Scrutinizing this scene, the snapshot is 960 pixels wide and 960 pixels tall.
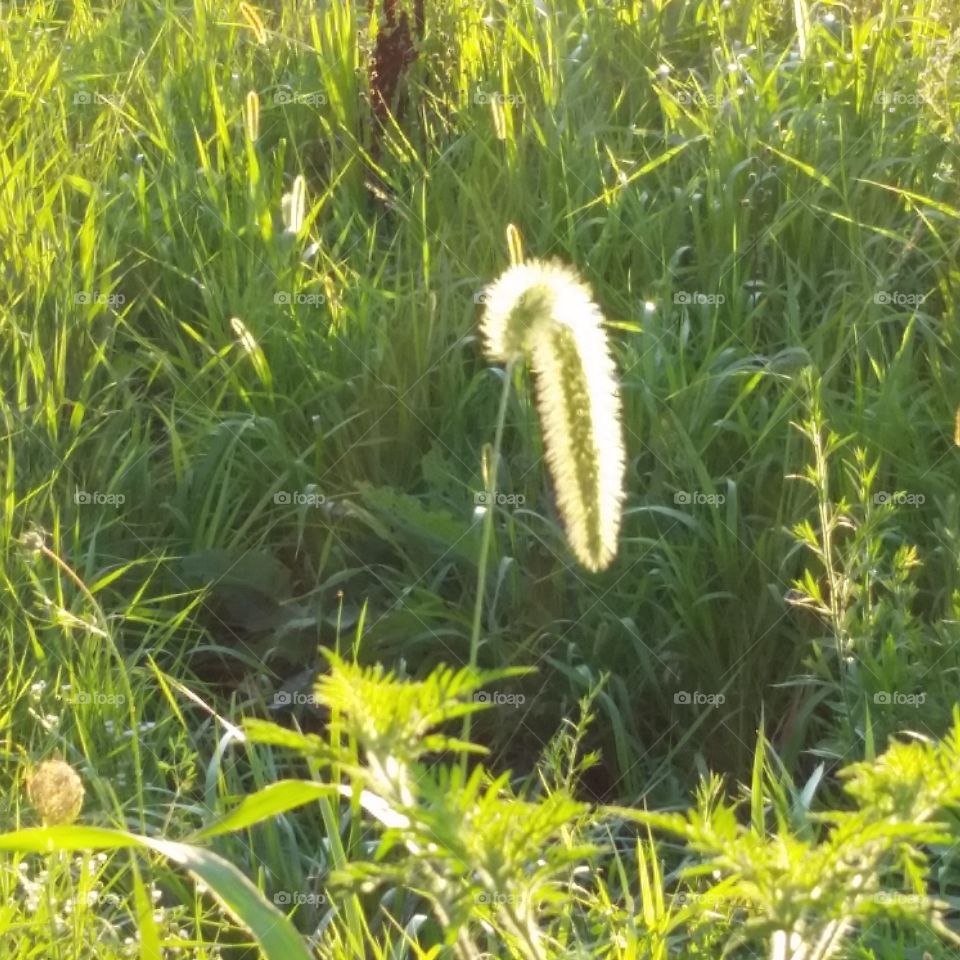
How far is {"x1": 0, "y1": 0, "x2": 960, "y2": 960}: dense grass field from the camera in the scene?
5.87ft

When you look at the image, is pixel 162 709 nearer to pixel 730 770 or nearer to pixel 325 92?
pixel 730 770

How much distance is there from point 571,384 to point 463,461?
135 centimetres

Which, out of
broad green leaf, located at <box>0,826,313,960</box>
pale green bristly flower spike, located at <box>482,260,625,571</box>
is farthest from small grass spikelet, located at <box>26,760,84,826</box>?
pale green bristly flower spike, located at <box>482,260,625,571</box>

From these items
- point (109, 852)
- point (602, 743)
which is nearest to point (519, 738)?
point (602, 743)

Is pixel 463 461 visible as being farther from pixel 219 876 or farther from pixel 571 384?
pixel 219 876

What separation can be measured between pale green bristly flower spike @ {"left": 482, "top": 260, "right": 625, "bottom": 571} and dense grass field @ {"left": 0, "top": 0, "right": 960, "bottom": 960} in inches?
6.9

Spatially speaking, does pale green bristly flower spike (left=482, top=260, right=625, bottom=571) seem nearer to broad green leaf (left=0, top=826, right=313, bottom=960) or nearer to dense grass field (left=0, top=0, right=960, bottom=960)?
dense grass field (left=0, top=0, right=960, bottom=960)

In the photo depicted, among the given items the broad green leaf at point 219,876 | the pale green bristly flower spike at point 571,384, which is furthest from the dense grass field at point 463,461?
the pale green bristly flower spike at point 571,384

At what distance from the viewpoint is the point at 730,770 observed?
7.30 ft

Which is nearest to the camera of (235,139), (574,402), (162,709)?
(574,402)

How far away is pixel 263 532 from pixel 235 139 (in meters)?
1.28

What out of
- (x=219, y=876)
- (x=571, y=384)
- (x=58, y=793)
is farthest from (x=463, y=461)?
(x=219, y=876)

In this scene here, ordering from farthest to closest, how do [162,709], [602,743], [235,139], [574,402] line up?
[235,139] < [602,743] < [162,709] < [574,402]

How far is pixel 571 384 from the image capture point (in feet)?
4.12
